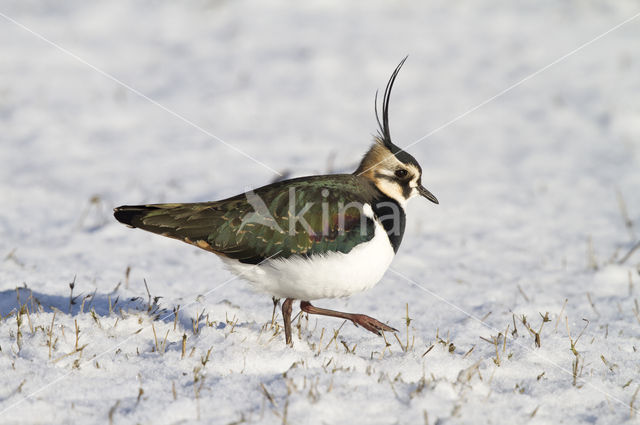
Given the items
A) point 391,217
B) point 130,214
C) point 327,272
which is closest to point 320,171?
point 391,217

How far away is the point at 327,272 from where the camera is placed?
431 cm

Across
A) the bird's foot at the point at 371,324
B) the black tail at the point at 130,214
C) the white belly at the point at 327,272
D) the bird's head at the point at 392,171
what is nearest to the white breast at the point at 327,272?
the white belly at the point at 327,272

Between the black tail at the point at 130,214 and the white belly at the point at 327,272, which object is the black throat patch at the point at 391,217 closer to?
the white belly at the point at 327,272

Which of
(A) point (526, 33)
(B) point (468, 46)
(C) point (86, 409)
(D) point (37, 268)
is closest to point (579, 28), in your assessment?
(A) point (526, 33)

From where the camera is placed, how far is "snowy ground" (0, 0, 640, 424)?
373 cm

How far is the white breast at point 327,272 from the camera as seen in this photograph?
432 centimetres

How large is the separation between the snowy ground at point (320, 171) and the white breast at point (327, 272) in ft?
1.11

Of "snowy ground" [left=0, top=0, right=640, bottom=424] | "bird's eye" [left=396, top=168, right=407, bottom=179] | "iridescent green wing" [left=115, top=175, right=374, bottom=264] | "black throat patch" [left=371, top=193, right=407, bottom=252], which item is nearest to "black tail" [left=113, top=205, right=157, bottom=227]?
"iridescent green wing" [left=115, top=175, right=374, bottom=264]

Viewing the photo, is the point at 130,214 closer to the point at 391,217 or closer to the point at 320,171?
the point at 391,217

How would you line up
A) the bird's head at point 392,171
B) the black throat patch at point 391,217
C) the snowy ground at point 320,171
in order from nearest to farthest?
the snowy ground at point 320,171, the black throat patch at point 391,217, the bird's head at point 392,171

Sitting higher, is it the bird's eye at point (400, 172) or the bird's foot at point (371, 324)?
the bird's eye at point (400, 172)

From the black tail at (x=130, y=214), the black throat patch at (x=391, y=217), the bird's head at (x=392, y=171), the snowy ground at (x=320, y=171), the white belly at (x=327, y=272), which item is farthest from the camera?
the bird's head at (x=392, y=171)

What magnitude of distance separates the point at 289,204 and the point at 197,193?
3.94m

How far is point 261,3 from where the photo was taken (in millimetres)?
13562
